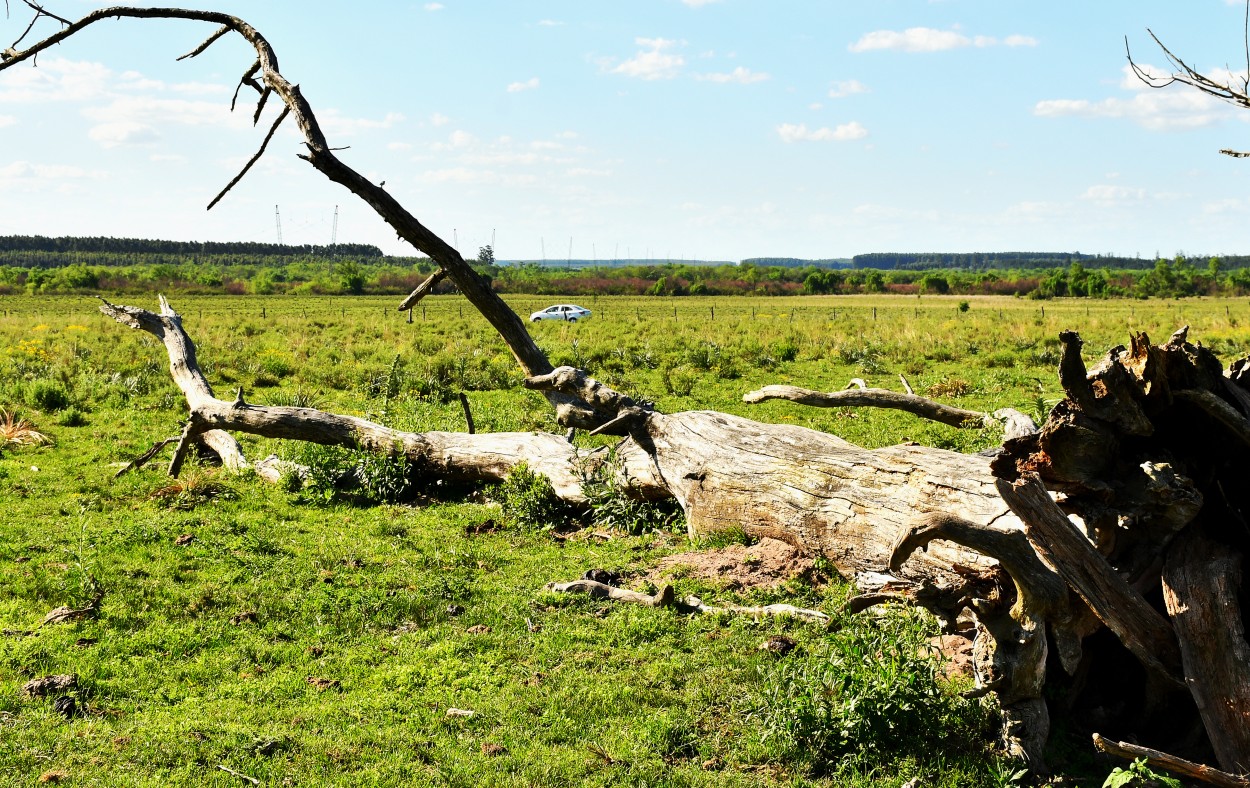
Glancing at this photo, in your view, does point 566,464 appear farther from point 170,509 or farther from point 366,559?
point 170,509

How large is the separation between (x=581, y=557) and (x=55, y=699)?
13.9 feet

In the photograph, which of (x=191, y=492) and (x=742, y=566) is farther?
(x=191, y=492)

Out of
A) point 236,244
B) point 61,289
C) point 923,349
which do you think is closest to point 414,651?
point 923,349

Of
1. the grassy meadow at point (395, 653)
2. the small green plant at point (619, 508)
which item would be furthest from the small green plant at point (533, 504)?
the small green plant at point (619, 508)

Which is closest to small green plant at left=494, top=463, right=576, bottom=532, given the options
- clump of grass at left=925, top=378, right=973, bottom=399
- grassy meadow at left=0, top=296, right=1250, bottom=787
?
grassy meadow at left=0, top=296, right=1250, bottom=787

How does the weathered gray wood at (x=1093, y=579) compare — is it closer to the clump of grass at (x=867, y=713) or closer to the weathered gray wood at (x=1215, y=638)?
the weathered gray wood at (x=1215, y=638)

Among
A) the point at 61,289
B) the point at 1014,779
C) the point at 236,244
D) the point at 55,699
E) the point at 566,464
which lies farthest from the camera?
the point at 236,244

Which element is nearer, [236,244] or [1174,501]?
[1174,501]

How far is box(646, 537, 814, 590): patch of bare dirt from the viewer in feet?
24.0

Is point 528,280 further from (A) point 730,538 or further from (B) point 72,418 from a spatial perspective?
(A) point 730,538

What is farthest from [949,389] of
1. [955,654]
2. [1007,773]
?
[1007,773]

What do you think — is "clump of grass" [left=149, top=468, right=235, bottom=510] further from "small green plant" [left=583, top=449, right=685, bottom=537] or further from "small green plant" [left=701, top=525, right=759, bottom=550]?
"small green plant" [left=701, top=525, right=759, bottom=550]

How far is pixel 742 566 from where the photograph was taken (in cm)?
755

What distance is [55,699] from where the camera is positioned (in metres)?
5.41
